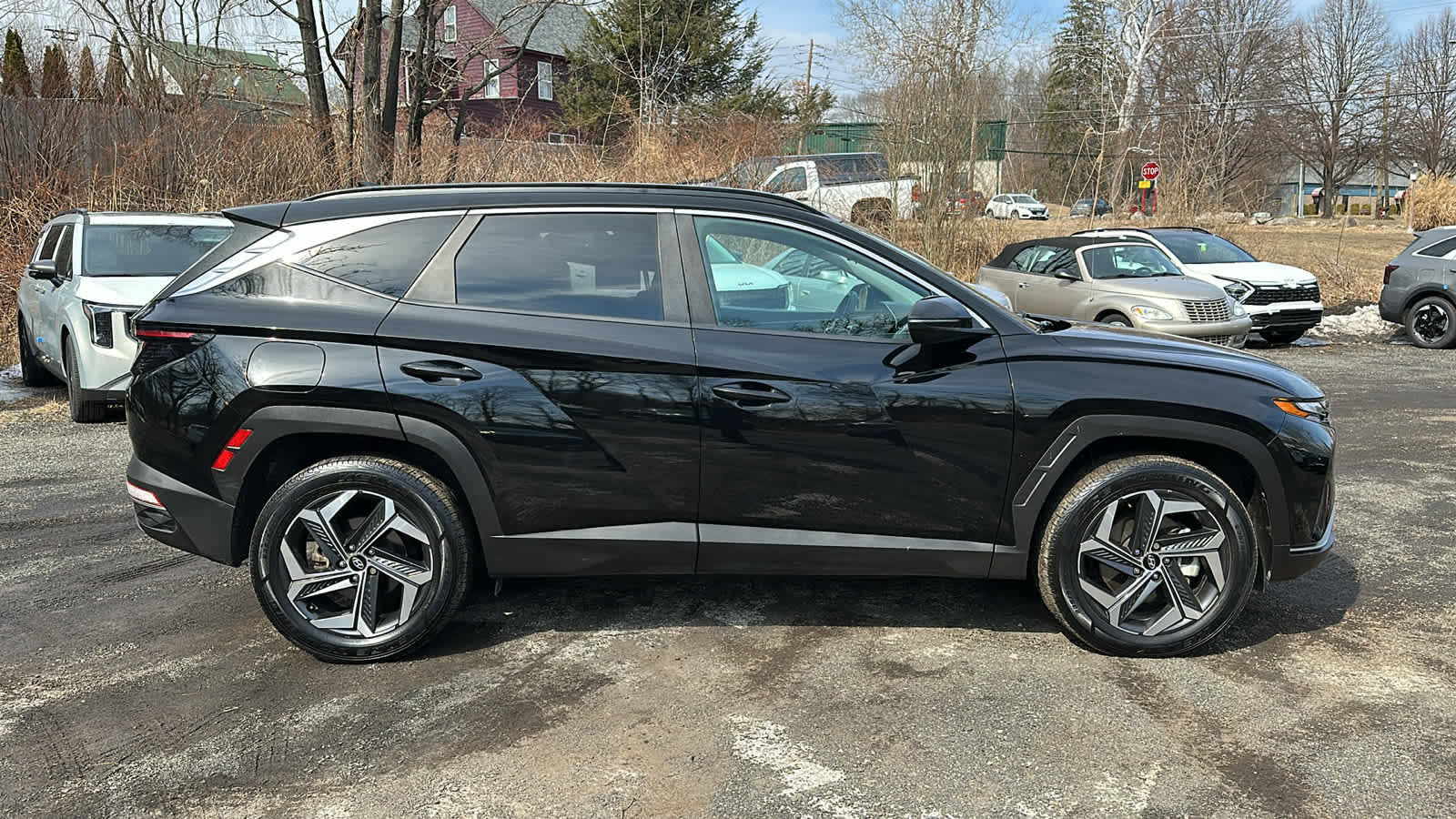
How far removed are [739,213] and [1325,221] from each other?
57.3 metres

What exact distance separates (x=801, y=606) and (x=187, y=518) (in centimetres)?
248

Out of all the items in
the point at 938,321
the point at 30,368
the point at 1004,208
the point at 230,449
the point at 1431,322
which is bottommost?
the point at 30,368

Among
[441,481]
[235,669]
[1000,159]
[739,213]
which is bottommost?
[235,669]

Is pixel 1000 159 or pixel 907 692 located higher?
pixel 1000 159

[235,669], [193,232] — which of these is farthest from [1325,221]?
[235,669]

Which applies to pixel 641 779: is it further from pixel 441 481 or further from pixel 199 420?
pixel 199 420

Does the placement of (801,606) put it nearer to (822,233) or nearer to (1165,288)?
(822,233)

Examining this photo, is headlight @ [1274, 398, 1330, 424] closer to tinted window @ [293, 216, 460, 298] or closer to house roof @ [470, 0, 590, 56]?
tinted window @ [293, 216, 460, 298]

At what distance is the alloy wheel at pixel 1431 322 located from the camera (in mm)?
14191

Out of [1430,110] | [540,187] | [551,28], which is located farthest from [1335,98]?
[540,187]

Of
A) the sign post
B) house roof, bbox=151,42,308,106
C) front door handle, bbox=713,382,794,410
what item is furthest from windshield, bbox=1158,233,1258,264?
house roof, bbox=151,42,308,106

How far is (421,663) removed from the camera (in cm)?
397

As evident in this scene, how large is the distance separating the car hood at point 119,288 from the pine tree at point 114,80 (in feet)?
30.2

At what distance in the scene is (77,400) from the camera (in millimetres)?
8531
